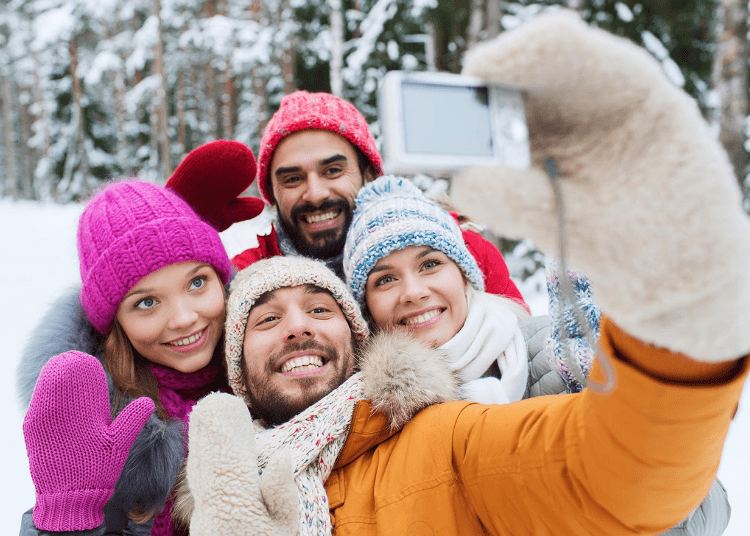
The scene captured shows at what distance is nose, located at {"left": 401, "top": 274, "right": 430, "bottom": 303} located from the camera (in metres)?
2.18

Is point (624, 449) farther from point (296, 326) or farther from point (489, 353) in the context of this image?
point (296, 326)

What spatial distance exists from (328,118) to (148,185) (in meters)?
1.22

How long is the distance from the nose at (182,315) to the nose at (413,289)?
97 centimetres

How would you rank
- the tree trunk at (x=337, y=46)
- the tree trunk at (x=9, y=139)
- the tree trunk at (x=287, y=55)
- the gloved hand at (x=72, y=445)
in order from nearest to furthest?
the gloved hand at (x=72, y=445) < the tree trunk at (x=337, y=46) < the tree trunk at (x=287, y=55) < the tree trunk at (x=9, y=139)

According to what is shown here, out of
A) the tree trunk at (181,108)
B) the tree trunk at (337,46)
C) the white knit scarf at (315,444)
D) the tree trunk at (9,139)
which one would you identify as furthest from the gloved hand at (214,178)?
the tree trunk at (9,139)

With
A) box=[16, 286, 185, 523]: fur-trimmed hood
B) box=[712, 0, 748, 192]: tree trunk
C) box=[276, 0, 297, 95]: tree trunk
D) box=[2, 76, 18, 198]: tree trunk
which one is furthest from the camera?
box=[2, 76, 18, 198]: tree trunk

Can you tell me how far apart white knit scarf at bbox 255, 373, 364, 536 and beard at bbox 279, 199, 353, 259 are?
133cm

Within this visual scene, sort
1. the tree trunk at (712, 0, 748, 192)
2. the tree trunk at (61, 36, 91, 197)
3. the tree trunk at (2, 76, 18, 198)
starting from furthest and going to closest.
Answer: the tree trunk at (2, 76, 18, 198)
the tree trunk at (61, 36, 91, 197)
the tree trunk at (712, 0, 748, 192)

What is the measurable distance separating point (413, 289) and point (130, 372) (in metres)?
1.37

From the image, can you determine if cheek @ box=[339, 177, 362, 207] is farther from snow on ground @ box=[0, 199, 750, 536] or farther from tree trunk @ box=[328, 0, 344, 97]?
tree trunk @ box=[328, 0, 344, 97]

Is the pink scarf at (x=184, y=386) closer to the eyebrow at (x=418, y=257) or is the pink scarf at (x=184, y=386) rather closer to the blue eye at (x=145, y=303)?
the blue eye at (x=145, y=303)

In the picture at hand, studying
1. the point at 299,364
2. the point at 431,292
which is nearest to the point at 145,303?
the point at 299,364

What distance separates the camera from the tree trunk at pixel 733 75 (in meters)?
5.08

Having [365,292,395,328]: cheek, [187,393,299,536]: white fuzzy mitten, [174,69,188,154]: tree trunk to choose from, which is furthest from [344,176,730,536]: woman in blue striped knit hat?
[174,69,188,154]: tree trunk
